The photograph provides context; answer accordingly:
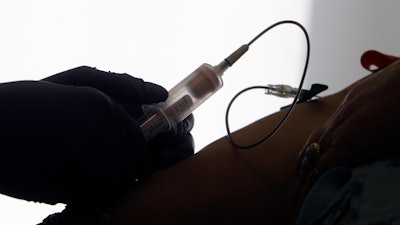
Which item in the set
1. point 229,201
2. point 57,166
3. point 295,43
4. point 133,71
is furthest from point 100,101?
point 295,43

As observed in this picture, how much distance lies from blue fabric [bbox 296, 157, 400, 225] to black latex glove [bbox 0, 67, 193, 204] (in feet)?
0.83

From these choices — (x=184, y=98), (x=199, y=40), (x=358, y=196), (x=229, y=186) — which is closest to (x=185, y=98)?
(x=184, y=98)

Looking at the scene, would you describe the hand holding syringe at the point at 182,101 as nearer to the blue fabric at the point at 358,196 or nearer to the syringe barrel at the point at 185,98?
the syringe barrel at the point at 185,98

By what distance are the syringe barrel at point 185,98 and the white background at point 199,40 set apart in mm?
630

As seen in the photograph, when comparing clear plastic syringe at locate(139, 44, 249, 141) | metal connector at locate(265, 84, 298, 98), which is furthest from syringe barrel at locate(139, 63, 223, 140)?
metal connector at locate(265, 84, 298, 98)

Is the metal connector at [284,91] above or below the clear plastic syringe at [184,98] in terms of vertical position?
below

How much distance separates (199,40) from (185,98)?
26.9 inches

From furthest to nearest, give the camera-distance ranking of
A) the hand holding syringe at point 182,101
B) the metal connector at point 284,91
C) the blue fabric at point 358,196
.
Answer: the metal connector at point 284,91 → the hand holding syringe at point 182,101 → the blue fabric at point 358,196

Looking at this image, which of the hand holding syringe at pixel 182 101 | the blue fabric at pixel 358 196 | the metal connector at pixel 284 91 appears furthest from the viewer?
Answer: the metal connector at pixel 284 91

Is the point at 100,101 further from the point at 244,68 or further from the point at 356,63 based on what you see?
the point at 356,63

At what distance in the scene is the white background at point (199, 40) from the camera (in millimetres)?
1227

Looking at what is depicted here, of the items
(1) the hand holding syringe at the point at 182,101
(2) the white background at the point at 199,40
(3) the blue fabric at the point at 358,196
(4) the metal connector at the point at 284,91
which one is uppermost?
(2) the white background at the point at 199,40

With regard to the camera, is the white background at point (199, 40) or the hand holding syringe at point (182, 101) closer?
the hand holding syringe at point (182, 101)

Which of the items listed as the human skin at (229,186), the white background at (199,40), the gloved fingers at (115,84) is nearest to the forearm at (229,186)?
the human skin at (229,186)
